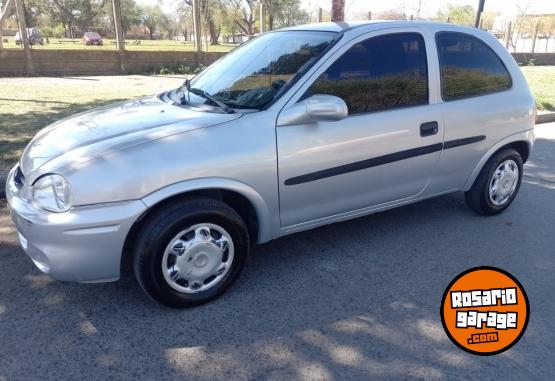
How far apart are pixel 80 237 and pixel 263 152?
1155 millimetres

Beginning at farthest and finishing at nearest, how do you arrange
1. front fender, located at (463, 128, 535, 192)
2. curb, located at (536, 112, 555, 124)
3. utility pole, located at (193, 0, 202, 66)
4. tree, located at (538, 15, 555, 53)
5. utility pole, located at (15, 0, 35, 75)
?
tree, located at (538, 15, 555, 53), utility pole, located at (193, 0, 202, 66), utility pole, located at (15, 0, 35, 75), curb, located at (536, 112, 555, 124), front fender, located at (463, 128, 535, 192)

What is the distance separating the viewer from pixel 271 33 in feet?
13.2

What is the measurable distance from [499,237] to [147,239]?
2959mm

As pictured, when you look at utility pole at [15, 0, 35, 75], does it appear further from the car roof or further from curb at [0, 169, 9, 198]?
the car roof

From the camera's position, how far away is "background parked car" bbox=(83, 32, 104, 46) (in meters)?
17.9

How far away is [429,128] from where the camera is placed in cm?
362

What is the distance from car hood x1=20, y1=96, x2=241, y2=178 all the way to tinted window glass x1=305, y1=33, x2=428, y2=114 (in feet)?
2.59

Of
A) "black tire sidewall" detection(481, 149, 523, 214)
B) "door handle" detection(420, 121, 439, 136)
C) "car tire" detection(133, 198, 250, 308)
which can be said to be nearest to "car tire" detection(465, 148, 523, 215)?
"black tire sidewall" detection(481, 149, 523, 214)

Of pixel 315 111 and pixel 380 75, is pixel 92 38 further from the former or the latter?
pixel 315 111

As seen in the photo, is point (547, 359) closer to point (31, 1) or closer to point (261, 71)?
point (261, 71)

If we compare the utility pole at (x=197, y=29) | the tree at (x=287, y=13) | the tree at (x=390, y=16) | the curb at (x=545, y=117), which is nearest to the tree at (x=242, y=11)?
the tree at (x=287, y=13)

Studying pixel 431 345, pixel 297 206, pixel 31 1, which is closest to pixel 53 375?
pixel 297 206

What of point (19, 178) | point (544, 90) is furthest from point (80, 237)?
point (544, 90)

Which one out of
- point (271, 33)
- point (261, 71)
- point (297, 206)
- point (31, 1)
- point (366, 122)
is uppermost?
point (31, 1)
